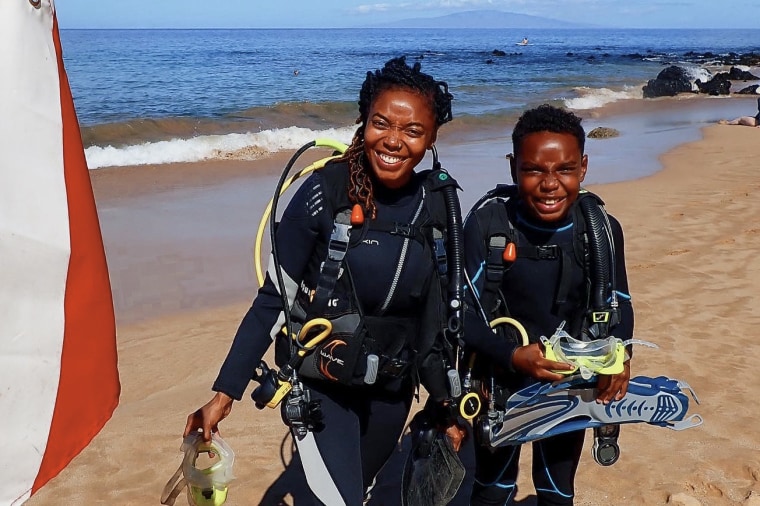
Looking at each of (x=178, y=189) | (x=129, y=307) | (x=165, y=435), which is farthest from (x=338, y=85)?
(x=165, y=435)

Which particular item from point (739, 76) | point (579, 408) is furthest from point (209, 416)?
point (739, 76)

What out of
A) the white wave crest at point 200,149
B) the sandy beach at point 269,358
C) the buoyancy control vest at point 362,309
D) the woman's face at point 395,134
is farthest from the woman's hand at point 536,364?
the white wave crest at point 200,149

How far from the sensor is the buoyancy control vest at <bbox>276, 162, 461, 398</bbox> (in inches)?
96.1

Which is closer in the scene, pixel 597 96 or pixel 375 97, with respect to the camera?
pixel 375 97

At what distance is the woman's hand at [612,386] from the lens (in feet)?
8.79

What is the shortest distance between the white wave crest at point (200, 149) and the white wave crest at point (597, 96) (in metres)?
11.1

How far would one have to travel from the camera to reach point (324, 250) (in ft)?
8.09

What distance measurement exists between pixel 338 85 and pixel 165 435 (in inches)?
976

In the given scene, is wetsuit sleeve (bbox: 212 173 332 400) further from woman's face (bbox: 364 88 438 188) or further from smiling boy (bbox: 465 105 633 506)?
smiling boy (bbox: 465 105 633 506)

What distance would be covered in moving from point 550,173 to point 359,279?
0.80m

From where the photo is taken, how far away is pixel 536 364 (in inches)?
102

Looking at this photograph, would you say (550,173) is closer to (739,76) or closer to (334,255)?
(334,255)

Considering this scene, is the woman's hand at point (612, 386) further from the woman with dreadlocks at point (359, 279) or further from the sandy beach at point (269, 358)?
the sandy beach at point (269, 358)

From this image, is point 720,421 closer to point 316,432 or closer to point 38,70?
point 316,432
